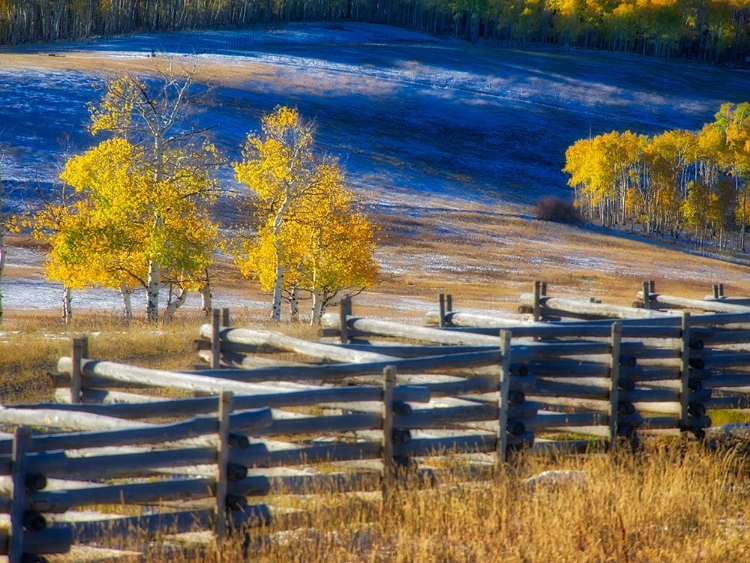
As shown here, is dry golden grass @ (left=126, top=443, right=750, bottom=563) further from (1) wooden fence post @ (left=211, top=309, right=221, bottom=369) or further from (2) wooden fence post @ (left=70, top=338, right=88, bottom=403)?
(1) wooden fence post @ (left=211, top=309, right=221, bottom=369)

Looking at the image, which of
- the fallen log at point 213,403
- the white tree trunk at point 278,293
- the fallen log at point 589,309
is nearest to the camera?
the fallen log at point 213,403

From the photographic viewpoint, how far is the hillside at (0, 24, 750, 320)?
6694cm

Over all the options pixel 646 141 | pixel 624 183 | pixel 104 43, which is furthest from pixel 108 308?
pixel 104 43

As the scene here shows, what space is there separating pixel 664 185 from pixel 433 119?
3158 cm

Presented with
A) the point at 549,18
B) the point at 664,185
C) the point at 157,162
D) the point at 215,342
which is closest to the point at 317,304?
the point at 157,162

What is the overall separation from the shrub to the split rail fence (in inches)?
2887

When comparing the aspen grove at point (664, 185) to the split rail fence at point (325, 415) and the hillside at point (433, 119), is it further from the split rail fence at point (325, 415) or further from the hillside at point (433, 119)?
the split rail fence at point (325, 415)

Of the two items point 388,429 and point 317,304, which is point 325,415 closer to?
point 388,429

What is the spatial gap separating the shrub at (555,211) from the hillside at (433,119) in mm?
2052

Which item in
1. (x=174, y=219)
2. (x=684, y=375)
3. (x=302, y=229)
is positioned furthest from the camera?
(x=302, y=229)

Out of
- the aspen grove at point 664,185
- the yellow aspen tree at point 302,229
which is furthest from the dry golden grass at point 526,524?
the aspen grove at point 664,185

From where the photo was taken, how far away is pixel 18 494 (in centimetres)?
695

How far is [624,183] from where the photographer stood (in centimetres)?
9612

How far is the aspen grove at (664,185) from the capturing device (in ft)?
305
